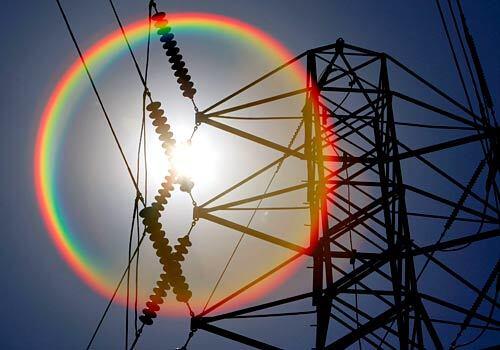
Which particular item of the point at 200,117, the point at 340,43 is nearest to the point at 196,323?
the point at 200,117

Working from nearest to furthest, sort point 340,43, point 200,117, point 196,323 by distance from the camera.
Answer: point 196,323 < point 200,117 < point 340,43

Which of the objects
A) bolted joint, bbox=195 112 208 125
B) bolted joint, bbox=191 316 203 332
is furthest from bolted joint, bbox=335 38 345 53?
bolted joint, bbox=191 316 203 332

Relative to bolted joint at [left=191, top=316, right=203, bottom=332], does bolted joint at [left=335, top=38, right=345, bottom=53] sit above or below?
above

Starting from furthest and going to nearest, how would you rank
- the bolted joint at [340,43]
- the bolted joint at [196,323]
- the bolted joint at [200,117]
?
the bolted joint at [340,43] < the bolted joint at [200,117] < the bolted joint at [196,323]

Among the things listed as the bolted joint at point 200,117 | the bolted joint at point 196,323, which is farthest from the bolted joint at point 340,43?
the bolted joint at point 196,323

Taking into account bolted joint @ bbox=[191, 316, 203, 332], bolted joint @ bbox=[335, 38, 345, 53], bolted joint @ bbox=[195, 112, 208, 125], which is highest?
bolted joint @ bbox=[335, 38, 345, 53]

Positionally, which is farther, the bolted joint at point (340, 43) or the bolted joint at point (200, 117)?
the bolted joint at point (340, 43)

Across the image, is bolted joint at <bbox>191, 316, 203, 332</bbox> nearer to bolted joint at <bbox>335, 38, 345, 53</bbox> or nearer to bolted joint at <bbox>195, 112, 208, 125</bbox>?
bolted joint at <bbox>195, 112, 208, 125</bbox>

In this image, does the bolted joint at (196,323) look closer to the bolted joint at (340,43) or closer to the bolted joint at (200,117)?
the bolted joint at (200,117)

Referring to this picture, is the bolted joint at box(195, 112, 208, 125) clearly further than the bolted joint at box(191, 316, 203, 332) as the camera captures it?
Yes

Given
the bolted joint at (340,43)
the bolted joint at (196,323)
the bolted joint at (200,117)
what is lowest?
the bolted joint at (196,323)

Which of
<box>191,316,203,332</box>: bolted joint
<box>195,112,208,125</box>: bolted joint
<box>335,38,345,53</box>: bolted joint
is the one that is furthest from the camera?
<box>335,38,345,53</box>: bolted joint

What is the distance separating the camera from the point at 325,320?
8.87 meters

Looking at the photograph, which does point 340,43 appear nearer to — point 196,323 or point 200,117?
point 200,117
